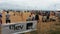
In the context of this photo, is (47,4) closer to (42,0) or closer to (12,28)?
(42,0)

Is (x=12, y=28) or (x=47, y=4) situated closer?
(x=12, y=28)

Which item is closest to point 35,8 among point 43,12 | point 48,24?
point 43,12

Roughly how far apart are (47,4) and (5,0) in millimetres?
445

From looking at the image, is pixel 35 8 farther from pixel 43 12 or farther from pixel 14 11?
pixel 14 11

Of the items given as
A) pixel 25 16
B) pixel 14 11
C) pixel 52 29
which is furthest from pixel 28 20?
pixel 52 29

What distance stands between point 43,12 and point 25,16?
201 mm

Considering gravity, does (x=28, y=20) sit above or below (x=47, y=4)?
below

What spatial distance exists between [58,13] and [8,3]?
0.53 meters

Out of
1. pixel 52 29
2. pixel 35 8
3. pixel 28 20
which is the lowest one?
pixel 52 29

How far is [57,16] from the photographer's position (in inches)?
50.6

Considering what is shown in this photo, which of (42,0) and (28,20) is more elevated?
(42,0)

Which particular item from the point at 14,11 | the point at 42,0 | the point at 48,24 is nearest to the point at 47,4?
the point at 42,0

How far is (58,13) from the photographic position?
128 cm

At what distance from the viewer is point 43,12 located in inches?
50.4
